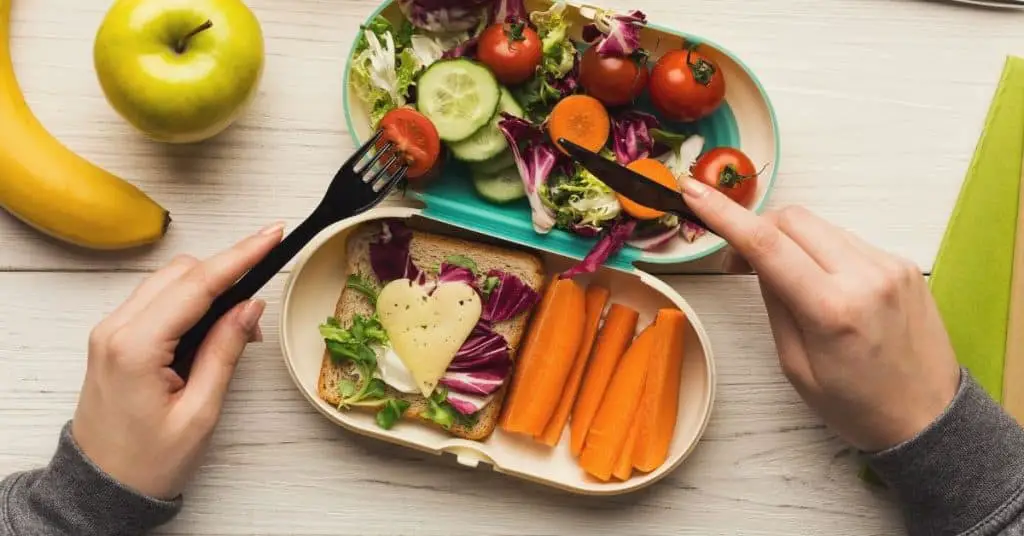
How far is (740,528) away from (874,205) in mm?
606

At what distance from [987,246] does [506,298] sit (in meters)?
0.84

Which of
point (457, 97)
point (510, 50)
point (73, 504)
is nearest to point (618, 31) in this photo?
point (510, 50)

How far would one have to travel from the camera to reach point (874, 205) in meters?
1.51

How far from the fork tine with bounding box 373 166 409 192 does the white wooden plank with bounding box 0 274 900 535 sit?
0.30 meters

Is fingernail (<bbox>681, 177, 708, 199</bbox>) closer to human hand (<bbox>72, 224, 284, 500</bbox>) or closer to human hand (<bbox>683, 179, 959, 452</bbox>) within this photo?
human hand (<bbox>683, 179, 959, 452</bbox>)

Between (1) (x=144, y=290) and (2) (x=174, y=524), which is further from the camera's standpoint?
(2) (x=174, y=524)

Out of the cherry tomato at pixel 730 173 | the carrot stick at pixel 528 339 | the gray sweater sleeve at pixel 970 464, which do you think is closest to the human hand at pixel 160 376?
the carrot stick at pixel 528 339

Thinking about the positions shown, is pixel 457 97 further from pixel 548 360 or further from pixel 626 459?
pixel 626 459

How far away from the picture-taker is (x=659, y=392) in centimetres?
140

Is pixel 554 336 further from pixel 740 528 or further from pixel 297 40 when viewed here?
pixel 297 40

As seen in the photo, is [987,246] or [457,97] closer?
[457,97]

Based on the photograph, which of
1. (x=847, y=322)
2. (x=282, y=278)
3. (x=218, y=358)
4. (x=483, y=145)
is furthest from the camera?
(x=282, y=278)

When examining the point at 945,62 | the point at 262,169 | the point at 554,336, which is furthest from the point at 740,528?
the point at 262,169

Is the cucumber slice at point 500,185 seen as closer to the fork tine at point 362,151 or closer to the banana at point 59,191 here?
the fork tine at point 362,151
